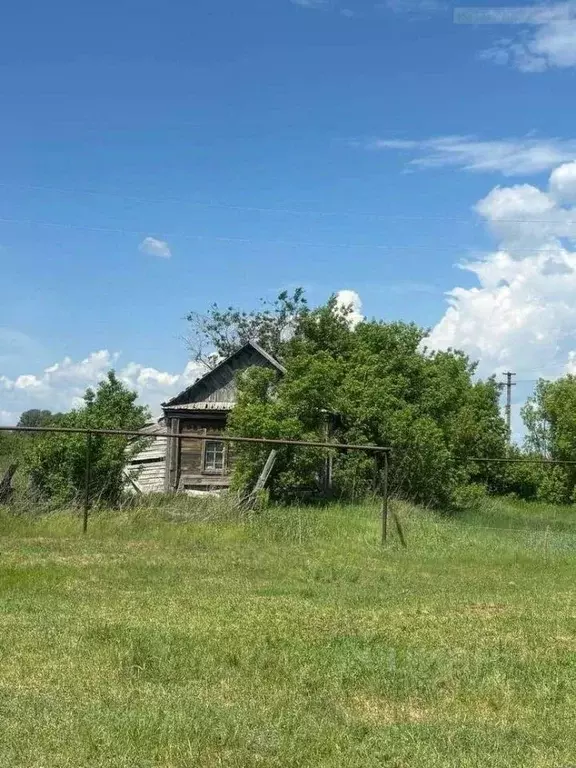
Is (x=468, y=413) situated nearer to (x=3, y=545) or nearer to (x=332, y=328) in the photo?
(x=332, y=328)

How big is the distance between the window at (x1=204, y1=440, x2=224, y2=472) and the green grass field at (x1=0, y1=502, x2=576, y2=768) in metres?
13.5

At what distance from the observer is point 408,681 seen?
22.7 ft

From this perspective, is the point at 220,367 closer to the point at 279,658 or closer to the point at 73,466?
the point at 73,466

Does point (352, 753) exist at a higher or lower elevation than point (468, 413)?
lower

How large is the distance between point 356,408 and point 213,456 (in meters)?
5.32

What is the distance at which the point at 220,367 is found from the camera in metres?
30.5

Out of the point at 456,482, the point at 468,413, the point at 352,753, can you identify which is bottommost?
the point at 352,753

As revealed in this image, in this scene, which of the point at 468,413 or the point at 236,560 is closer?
the point at 236,560

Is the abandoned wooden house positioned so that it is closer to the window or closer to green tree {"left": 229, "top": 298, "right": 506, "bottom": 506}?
the window

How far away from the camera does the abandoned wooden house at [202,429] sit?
94.8ft

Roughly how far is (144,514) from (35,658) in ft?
33.3

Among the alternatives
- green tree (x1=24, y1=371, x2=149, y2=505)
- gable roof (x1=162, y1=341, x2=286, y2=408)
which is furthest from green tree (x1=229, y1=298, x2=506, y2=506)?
green tree (x1=24, y1=371, x2=149, y2=505)

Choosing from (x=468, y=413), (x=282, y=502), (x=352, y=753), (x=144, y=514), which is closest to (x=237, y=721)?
(x=352, y=753)

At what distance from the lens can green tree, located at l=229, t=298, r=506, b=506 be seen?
23.2 meters
